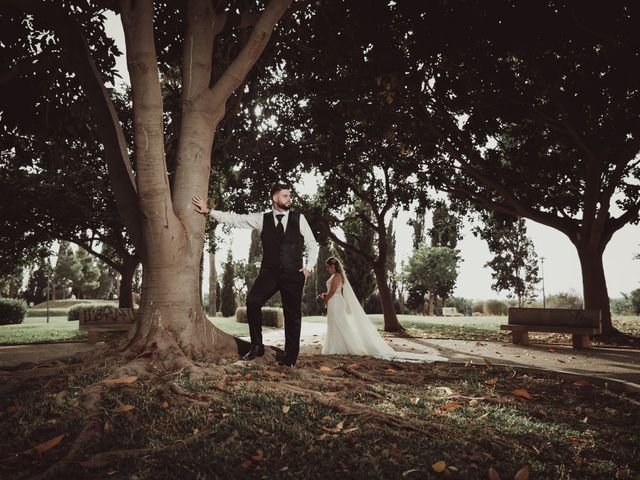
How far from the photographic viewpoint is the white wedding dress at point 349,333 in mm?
8312

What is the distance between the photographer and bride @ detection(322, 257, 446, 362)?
8.31 meters

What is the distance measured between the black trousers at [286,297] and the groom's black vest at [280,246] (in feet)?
0.31

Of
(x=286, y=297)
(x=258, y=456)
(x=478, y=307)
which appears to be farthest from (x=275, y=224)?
(x=478, y=307)

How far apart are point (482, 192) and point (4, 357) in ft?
53.7

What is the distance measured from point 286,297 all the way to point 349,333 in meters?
3.14

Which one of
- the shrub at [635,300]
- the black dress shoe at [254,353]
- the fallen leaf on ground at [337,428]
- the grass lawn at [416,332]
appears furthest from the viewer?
the shrub at [635,300]

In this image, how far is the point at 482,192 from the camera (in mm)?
17438

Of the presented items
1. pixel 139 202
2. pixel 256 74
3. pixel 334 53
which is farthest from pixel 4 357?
pixel 334 53

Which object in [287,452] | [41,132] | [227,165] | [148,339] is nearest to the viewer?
[287,452]

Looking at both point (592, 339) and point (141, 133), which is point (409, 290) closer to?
point (592, 339)

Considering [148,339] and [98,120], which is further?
[98,120]

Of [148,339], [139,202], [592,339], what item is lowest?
[592,339]

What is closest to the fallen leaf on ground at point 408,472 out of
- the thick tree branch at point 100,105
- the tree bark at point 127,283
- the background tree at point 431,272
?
the thick tree branch at point 100,105

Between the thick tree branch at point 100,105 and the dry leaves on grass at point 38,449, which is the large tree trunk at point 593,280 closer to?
the thick tree branch at point 100,105
